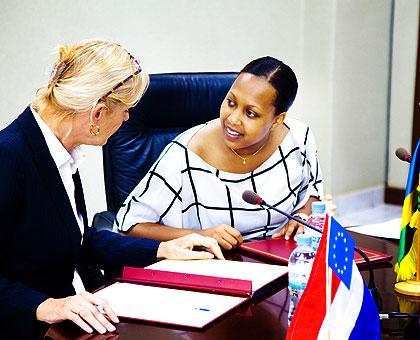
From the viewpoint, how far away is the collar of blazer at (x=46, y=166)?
1381 mm

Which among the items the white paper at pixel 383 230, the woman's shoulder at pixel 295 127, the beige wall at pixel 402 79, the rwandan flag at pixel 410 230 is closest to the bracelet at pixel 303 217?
the white paper at pixel 383 230

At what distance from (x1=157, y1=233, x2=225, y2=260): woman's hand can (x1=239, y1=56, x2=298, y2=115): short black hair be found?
56 centimetres

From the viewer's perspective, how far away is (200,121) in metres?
2.23

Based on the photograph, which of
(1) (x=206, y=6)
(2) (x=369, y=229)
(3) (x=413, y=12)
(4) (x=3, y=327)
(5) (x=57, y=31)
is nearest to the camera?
(4) (x=3, y=327)

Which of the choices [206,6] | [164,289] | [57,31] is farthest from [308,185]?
[206,6]

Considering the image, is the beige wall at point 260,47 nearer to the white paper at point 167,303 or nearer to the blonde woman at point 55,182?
the blonde woman at point 55,182

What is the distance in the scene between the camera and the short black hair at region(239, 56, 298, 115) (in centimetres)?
184

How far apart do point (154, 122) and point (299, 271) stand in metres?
1.11

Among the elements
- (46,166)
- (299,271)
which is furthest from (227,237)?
(46,166)

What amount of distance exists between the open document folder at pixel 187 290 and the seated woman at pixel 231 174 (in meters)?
0.36

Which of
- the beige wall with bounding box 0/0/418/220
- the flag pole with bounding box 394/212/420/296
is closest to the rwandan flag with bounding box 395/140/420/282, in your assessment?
the flag pole with bounding box 394/212/420/296

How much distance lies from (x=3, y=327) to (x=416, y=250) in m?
0.94

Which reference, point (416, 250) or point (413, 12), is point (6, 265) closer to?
point (416, 250)

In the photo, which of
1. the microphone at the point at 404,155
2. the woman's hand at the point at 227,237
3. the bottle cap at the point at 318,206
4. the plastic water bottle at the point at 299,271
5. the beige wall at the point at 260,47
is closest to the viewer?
the plastic water bottle at the point at 299,271
